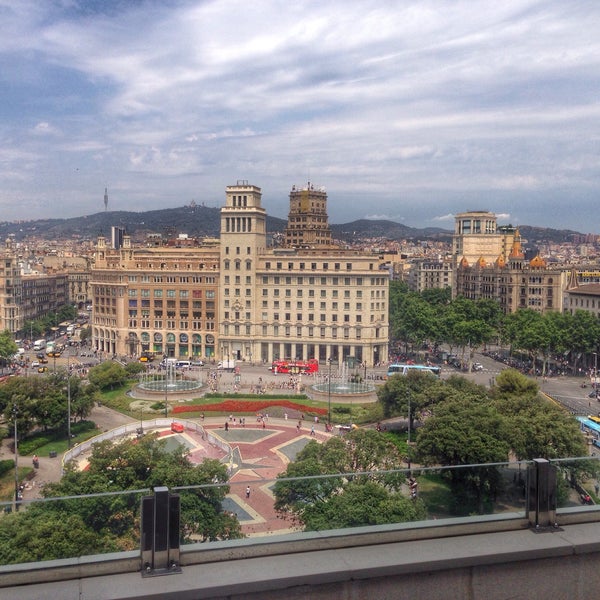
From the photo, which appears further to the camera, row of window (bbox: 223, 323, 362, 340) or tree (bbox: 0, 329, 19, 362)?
row of window (bbox: 223, 323, 362, 340)

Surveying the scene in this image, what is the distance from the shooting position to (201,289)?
2854 inches

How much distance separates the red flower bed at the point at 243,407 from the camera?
1800 inches

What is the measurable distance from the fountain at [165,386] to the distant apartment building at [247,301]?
15.8 m

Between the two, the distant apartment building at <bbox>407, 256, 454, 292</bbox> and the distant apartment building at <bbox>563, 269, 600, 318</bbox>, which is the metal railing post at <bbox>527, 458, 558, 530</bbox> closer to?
the distant apartment building at <bbox>563, 269, 600, 318</bbox>

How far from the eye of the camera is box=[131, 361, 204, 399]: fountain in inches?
1959

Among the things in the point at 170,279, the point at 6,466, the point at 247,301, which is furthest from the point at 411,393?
the point at 170,279

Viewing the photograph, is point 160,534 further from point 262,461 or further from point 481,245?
point 481,245

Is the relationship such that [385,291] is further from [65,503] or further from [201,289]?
[65,503]

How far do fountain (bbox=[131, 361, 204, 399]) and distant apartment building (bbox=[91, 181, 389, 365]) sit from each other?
1584 centimetres

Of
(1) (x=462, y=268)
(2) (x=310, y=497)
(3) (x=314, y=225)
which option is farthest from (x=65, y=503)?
(3) (x=314, y=225)

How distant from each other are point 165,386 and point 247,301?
22.3 meters

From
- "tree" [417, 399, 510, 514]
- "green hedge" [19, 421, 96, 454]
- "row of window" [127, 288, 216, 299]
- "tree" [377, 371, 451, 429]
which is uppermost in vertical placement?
"row of window" [127, 288, 216, 299]

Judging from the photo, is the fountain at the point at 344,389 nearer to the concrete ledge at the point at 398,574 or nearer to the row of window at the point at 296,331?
the row of window at the point at 296,331

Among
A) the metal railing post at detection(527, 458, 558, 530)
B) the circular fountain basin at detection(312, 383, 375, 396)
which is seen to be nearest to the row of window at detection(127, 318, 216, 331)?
the circular fountain basin at detection(312, 383, 375, 396)
